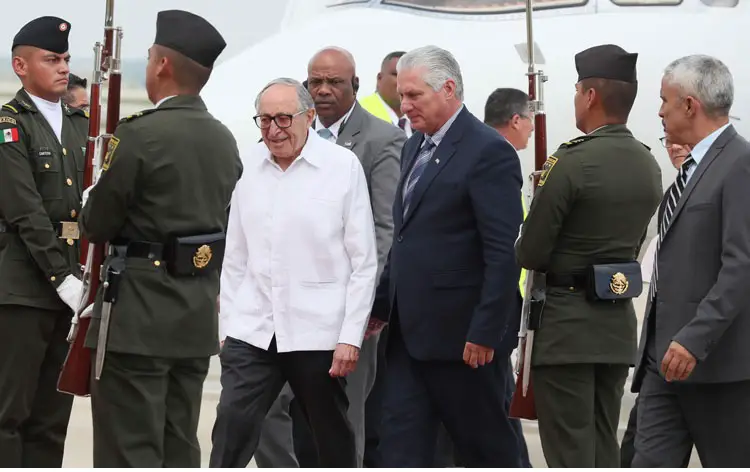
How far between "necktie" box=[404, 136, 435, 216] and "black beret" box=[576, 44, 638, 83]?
46cm

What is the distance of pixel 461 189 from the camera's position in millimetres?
4289

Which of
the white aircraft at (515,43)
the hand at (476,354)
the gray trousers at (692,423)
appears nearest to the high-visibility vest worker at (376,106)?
the white aircraft at (515,43)

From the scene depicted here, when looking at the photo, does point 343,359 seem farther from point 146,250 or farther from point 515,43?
point 515,43

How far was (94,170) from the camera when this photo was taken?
4551mm

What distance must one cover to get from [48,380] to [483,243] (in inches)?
61.3

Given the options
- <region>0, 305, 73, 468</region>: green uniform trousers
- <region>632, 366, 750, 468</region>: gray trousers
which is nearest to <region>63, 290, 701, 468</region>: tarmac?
<region>0, 305, 73, 468</region>: green uniform trousers

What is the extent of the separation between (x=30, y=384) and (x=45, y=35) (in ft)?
3.54

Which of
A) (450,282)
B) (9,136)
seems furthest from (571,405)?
(9,136)

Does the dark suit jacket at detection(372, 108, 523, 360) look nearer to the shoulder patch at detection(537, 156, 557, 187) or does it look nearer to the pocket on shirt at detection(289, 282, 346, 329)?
the shoulder patch at detection(537, 156, 557, 187)

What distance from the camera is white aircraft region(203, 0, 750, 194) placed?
7.40 metres

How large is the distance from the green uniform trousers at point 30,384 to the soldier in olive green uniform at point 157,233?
664 millimetres

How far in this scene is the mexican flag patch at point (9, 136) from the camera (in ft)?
15.9

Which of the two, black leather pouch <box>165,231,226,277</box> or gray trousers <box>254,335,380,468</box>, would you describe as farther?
gray trousers <box>254,335,380,468</box>

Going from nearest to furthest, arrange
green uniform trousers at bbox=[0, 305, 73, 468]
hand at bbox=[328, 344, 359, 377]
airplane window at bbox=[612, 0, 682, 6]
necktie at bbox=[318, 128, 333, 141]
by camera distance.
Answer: hand at bbox=[328, 344, 359, 377], green uniform trousers at bbox=[0, 305, 73, 468], necktie at bbox=[318, 128, 333, 141], airplane window at bbox=[612, 0, 682, 6]
